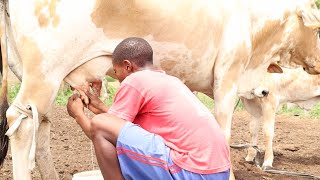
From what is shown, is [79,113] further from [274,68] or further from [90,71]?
[274,68]

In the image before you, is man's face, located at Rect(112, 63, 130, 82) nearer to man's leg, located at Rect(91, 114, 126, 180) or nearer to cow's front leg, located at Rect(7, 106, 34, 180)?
man's leg, located at Rect(91, 114, 126, 180)

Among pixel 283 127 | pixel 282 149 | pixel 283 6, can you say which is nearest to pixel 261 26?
pixel 283 6

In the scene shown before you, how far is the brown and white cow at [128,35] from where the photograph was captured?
4.96m

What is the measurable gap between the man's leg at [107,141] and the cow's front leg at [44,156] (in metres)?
1.48

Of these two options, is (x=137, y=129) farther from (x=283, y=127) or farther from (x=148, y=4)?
(x=283, y=127)

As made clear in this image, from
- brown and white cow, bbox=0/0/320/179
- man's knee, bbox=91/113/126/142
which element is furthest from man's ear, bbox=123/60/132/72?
brown and white cow, bbox=0/0/320/179

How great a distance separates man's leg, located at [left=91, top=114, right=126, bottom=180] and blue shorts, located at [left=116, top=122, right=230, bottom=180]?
0.13ft

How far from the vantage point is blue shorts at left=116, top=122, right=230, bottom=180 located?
406cm

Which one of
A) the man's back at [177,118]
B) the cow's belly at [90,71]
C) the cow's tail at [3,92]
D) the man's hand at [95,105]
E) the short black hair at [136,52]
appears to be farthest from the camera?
the cow's tail at [3,92]

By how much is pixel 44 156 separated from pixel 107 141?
157 centimetres

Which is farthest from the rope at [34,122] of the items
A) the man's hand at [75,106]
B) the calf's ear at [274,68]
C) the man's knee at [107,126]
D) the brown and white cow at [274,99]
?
the brown and white cow at [274,99]

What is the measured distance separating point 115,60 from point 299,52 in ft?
10.3

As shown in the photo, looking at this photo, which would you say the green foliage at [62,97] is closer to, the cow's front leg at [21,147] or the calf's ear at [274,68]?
the calf's ear at [274,68]

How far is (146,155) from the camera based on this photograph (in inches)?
161
